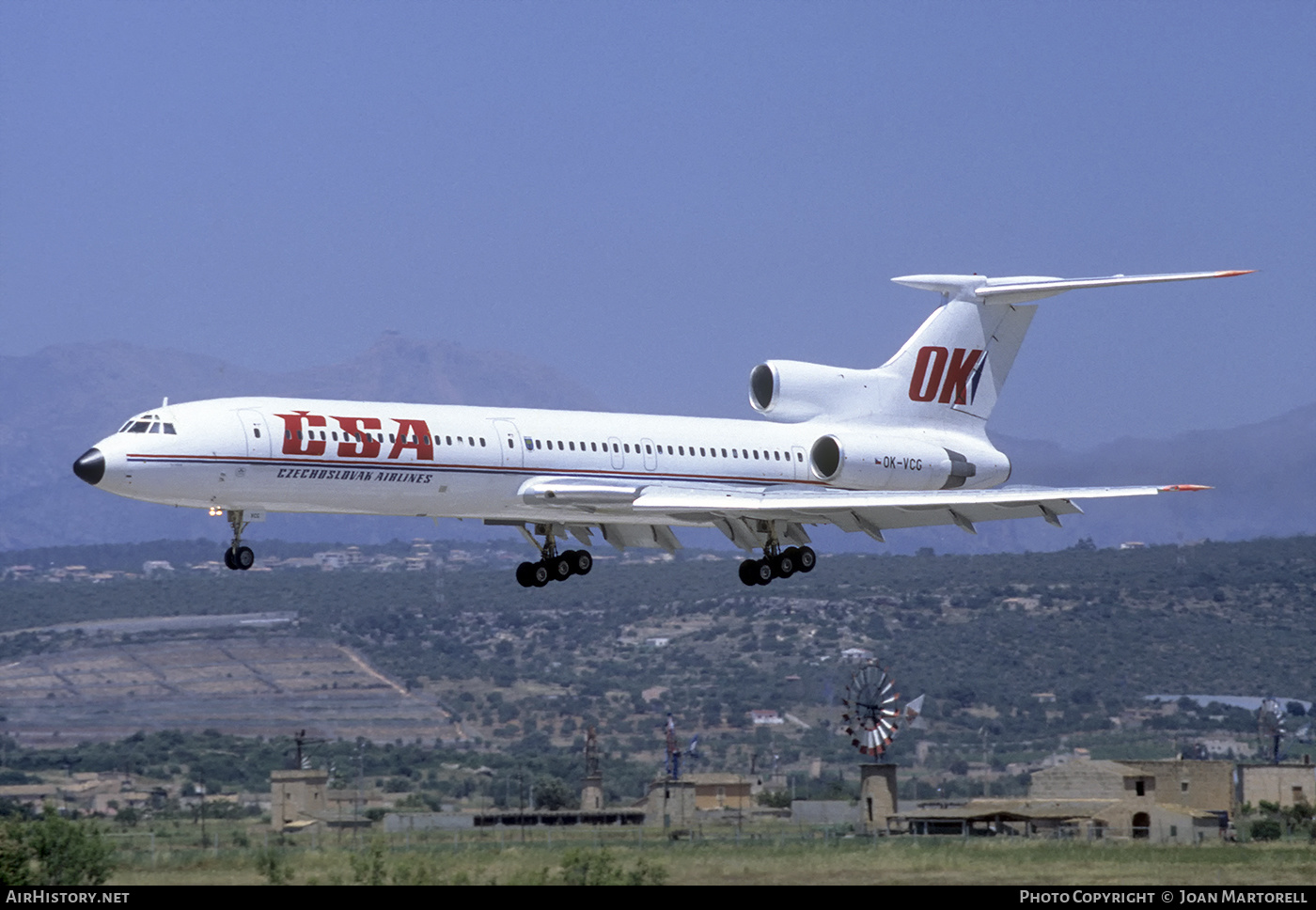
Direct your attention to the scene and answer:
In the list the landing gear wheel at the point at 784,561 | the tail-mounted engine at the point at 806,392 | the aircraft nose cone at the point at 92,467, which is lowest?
the landing gear wheel at the point at 784,561

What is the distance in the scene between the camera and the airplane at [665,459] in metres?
35.5

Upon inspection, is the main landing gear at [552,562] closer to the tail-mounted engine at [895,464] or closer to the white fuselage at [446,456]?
the white fuselage at [446,456]

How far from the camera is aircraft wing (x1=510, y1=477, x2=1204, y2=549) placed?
3897 cm

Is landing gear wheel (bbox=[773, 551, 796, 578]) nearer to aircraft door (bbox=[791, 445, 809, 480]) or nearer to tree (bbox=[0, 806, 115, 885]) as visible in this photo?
aircraft door (bbox=[791, 445, 809, 480])

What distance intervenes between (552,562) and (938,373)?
10423mm

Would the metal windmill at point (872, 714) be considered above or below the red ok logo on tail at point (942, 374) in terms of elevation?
below

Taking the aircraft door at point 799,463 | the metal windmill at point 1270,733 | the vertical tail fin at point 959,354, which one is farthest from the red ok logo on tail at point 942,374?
the metal windmill at point 1270,733

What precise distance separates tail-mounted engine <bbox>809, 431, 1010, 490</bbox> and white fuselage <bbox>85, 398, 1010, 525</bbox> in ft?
0.13

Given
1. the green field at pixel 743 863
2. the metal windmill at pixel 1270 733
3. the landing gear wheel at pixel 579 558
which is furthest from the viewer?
the metal windmill at pixel 1270 733

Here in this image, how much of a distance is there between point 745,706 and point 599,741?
1053 centimetres

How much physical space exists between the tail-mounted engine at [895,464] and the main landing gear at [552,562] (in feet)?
18.0

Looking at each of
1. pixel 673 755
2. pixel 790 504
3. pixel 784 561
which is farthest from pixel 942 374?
pixel 673 755

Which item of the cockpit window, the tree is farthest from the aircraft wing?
the tree

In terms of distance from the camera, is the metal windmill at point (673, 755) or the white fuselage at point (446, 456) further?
the metal windmill at point (673, 755)
